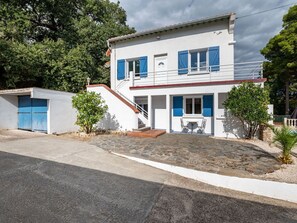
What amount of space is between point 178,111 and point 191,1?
7.04 metres

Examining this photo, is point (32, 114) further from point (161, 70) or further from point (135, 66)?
point (161, 70)

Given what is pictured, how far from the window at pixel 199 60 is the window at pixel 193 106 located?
6.71 ft

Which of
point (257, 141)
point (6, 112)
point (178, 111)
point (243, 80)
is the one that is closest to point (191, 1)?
point (243, 80)

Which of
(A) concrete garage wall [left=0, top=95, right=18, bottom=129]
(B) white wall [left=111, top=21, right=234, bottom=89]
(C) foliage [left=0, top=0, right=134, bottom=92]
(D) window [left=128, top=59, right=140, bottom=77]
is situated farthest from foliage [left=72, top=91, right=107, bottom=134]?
(C) foliage [left=0, top=0, right=134, bottom=92]

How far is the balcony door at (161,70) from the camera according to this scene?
12.8 m

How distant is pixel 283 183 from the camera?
13.4 feet

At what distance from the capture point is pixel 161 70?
1303cm

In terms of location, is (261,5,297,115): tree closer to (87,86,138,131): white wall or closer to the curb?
(87,86,138,131): white wall

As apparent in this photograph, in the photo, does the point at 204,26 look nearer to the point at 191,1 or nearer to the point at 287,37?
the point at 191,1

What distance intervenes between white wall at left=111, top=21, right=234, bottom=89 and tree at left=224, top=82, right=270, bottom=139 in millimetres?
2010

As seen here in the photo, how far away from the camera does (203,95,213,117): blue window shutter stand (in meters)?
11.3

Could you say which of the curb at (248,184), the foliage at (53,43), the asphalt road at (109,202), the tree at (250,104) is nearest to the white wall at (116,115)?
the foliage at (53,43)

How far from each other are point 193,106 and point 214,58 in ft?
11.1

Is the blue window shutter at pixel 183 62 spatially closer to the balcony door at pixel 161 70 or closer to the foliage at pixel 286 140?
the balcony door at pixel 161 70
